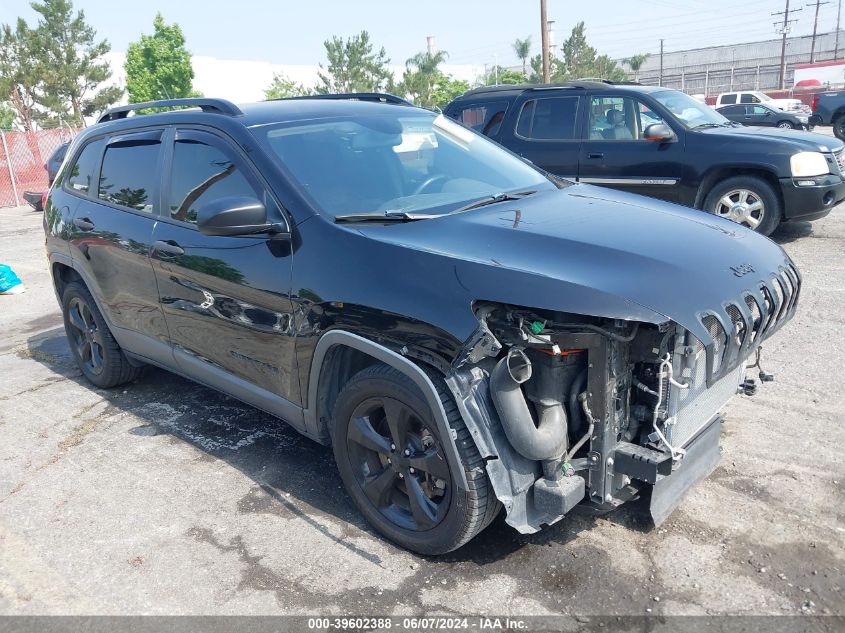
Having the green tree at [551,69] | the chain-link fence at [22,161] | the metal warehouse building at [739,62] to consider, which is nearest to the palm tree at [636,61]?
the metal warehouse building at [739,62]

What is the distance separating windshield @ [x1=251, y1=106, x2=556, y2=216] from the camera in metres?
3.50

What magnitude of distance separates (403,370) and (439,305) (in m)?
0.31

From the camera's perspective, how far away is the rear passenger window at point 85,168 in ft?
16.5

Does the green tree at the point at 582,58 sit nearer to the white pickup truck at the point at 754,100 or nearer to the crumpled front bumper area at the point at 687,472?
the white pickup truck at the point at 754,100

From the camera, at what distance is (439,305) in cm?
275

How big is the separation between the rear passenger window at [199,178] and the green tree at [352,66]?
130ft

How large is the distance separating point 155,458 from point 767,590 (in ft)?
10.7

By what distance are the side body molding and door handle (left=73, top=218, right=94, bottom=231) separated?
2.43 metres

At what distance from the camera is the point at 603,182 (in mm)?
8977

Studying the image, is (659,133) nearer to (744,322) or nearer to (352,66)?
(744,322)

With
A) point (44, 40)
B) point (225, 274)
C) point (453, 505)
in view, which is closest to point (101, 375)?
point (225, 274)

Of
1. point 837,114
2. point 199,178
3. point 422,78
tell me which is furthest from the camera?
point 422,78

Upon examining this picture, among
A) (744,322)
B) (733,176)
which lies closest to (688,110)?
(733,176)

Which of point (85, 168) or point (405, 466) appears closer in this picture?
point (405, 466)
